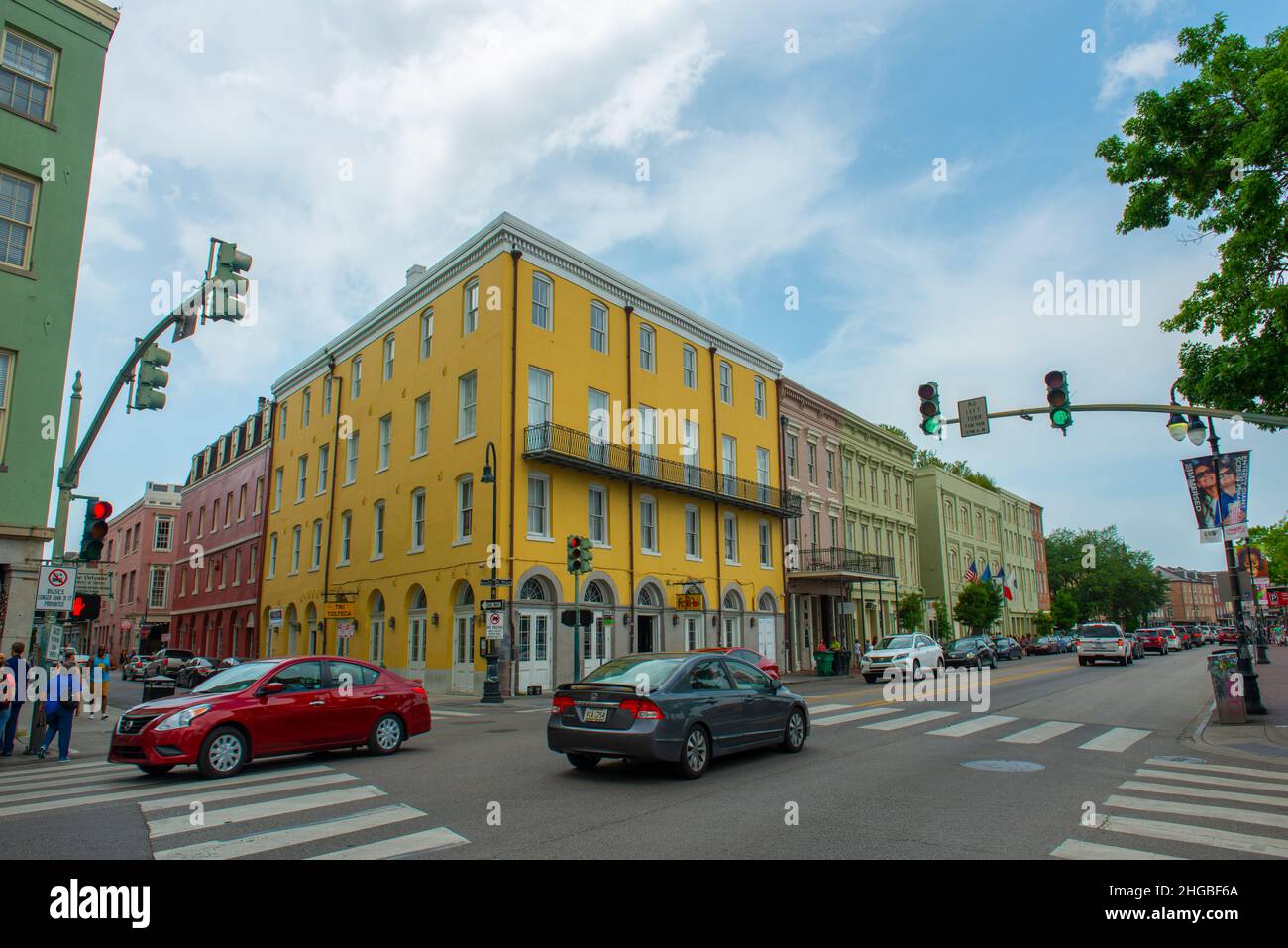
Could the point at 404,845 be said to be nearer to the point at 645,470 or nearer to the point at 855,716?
the point at 855,716

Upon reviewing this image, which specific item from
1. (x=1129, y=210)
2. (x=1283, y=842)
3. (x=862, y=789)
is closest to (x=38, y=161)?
(x=862, y=789)

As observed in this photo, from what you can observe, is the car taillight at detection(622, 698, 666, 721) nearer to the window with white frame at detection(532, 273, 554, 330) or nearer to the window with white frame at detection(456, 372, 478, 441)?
the window with white frame at detection(456, 372, 478, 441)

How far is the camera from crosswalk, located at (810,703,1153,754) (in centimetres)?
1273

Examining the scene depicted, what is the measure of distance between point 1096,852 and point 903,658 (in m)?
22.6

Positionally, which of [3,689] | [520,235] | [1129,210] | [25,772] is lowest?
[25,772]

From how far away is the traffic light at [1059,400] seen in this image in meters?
12.9

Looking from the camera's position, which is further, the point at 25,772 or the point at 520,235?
the point at 520,235

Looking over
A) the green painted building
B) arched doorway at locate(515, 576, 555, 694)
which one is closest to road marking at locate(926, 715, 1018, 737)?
arched doorway at locate(515, 576, 555, 694)

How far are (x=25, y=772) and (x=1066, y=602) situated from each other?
9267cm

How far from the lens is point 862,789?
863 cm

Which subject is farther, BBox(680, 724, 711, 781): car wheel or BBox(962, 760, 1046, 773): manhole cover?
BBox(962, 760, 1046, 773): manhole cover

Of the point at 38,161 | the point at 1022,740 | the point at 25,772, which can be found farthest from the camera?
the point at 38,161

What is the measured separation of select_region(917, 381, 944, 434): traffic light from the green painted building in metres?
16.7
